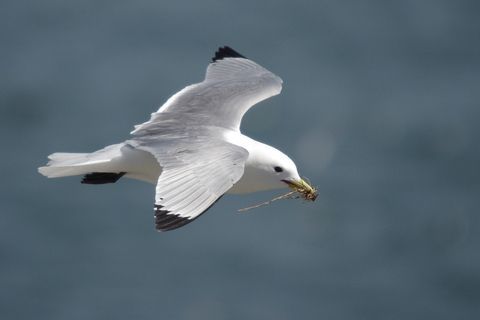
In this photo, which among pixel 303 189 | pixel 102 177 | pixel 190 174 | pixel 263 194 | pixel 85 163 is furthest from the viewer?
pixel 263 194

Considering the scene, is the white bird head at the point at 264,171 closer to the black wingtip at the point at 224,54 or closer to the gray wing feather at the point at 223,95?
the gray wing feather at the point at 223,95

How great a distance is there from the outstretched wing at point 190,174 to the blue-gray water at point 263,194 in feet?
22.3

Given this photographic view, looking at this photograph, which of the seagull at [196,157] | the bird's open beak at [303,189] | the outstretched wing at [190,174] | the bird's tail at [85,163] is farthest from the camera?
the bird's open beak at [303,189]

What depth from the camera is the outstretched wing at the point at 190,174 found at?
Answer: 7582mm

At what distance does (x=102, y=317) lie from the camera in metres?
15.8

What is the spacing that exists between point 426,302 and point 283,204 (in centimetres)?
227

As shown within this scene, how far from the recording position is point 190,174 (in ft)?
26.4

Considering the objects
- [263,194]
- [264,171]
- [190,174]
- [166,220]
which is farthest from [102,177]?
[263,194]

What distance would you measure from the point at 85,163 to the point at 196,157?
3.06 ft

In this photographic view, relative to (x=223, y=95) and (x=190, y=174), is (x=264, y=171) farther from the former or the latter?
(x=223, y=95)

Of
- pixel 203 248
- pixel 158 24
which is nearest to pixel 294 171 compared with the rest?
pixel 203 248

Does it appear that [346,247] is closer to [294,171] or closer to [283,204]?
[283,204]

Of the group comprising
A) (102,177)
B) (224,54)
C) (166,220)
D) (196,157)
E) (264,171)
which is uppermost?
(224,54)

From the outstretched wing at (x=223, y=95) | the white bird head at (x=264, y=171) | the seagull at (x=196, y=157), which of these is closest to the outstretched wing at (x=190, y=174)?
the seagull at (x=196, y=157)
